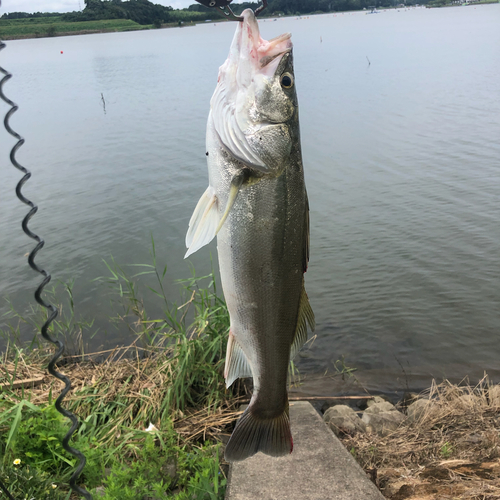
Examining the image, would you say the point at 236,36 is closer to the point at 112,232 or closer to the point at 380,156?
the point at 112,232

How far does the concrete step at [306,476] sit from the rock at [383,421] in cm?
98

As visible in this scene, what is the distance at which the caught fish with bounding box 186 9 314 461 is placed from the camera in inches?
77.3

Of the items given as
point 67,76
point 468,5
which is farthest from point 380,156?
point 468,5

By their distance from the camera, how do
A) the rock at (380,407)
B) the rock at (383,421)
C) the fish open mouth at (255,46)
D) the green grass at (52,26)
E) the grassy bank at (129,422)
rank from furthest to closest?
1. the green grass at (52,26)
2. the rock at (380,407)
3. the rock at (383,421)
4. the grassy bank at (129,422)
5. the fish open mouth at (255,46)

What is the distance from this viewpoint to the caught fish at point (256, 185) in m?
1.96

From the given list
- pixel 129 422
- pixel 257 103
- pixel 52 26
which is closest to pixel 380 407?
pixel 129 422

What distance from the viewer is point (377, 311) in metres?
7.12

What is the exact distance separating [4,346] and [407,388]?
5.86 metres

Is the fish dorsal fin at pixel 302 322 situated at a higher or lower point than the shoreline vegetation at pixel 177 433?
higher

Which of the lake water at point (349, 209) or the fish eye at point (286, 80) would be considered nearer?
the fish eye at point (286, 80)

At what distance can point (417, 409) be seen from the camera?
179 inches

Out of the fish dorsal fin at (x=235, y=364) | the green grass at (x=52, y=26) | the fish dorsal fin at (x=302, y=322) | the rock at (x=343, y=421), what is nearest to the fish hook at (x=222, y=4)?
the fish dorsal fin at (x=302, y=322)

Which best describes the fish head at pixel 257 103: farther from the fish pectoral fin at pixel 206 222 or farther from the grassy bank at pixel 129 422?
the grassy bank at pixel 129 422

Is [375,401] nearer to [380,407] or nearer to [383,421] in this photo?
[380,407]
